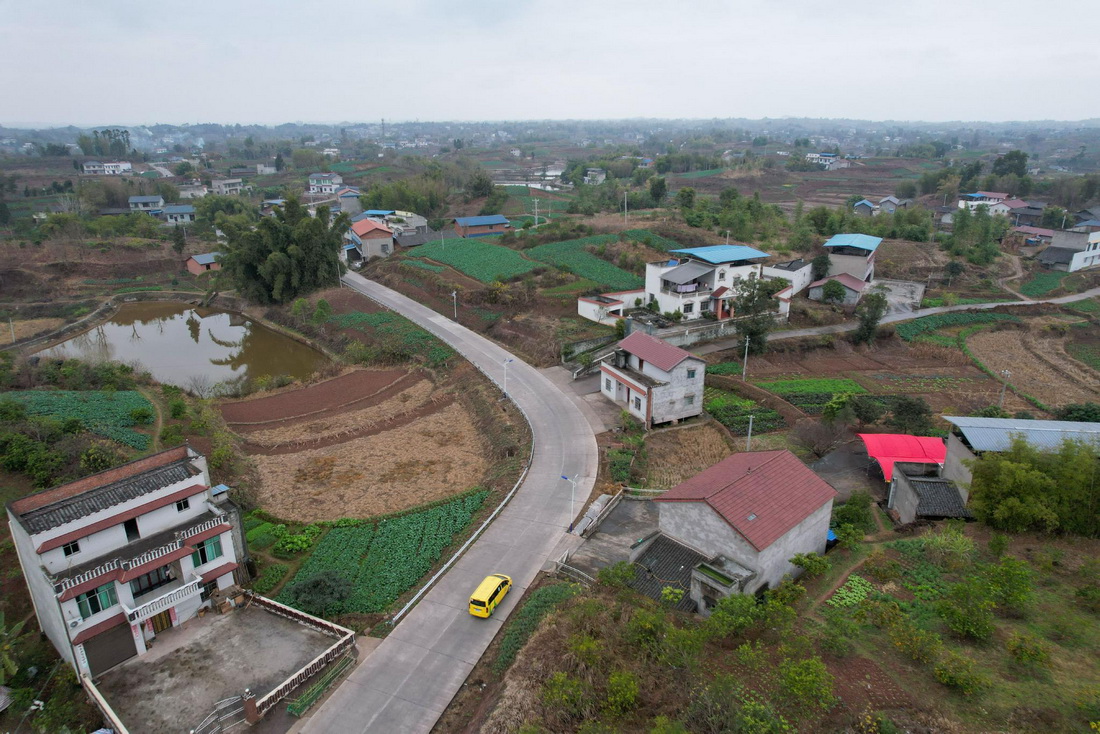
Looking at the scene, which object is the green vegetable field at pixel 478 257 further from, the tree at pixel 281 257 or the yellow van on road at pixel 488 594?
the yellow van on road at pixel 488 594

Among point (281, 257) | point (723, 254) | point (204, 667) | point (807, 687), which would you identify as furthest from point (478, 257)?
point (807, 687)

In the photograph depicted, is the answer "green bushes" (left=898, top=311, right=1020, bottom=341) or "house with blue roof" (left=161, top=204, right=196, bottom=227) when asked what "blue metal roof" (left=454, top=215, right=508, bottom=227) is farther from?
"green bushes" (left=898, top=311, right=1020, bottom=341)

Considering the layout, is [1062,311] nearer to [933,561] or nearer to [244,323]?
[933,561]

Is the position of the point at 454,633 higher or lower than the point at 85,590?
lower

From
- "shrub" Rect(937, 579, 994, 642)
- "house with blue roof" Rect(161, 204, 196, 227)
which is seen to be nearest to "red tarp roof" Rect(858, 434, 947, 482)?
"shrub" Rect(937, 579, 994, 642)

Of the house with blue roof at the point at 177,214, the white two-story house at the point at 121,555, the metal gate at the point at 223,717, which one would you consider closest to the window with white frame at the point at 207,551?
the white two-story house at the point at 121,555

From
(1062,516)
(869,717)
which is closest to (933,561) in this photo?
(1062,516)

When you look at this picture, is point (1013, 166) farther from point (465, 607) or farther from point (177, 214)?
point (177, 214)
